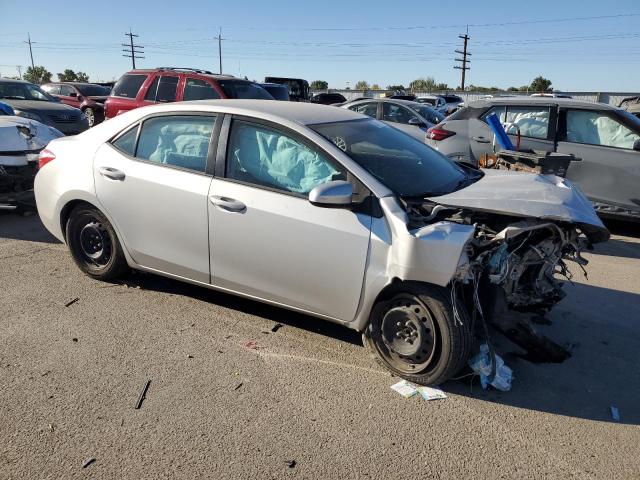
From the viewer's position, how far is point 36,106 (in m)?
13.3

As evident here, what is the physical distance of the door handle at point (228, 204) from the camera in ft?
12.2

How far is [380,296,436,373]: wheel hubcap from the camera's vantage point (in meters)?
3.29

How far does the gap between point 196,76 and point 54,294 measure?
7.08 metres

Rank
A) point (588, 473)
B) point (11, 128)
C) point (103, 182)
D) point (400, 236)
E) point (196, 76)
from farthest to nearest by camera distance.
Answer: point (196, 76) → point (11, 128) → point (103, 182) → point (400, 236) → point (588, 473)

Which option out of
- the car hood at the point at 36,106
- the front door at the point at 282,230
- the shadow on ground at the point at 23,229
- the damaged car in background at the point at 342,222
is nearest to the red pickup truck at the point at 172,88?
the car hood at the point at 36,106

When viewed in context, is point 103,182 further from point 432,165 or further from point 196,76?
point 196,76

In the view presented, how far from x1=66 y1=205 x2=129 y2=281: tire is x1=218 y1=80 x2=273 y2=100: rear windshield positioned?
6.19 m

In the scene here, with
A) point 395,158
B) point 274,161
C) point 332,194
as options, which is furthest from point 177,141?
point 395,158

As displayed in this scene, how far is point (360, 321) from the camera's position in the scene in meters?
3.51

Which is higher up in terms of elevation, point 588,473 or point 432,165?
point 432,165

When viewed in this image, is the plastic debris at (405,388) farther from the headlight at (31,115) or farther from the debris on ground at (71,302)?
the headlight at (31,115)

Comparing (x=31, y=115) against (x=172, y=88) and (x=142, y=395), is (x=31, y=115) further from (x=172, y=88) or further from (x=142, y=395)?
(x=142, y=395)

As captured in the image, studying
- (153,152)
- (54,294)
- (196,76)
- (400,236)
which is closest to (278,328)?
(400,236)

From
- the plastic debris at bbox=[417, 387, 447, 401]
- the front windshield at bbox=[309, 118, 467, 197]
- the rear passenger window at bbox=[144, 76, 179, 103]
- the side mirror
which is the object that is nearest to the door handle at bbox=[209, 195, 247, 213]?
the side mirror
